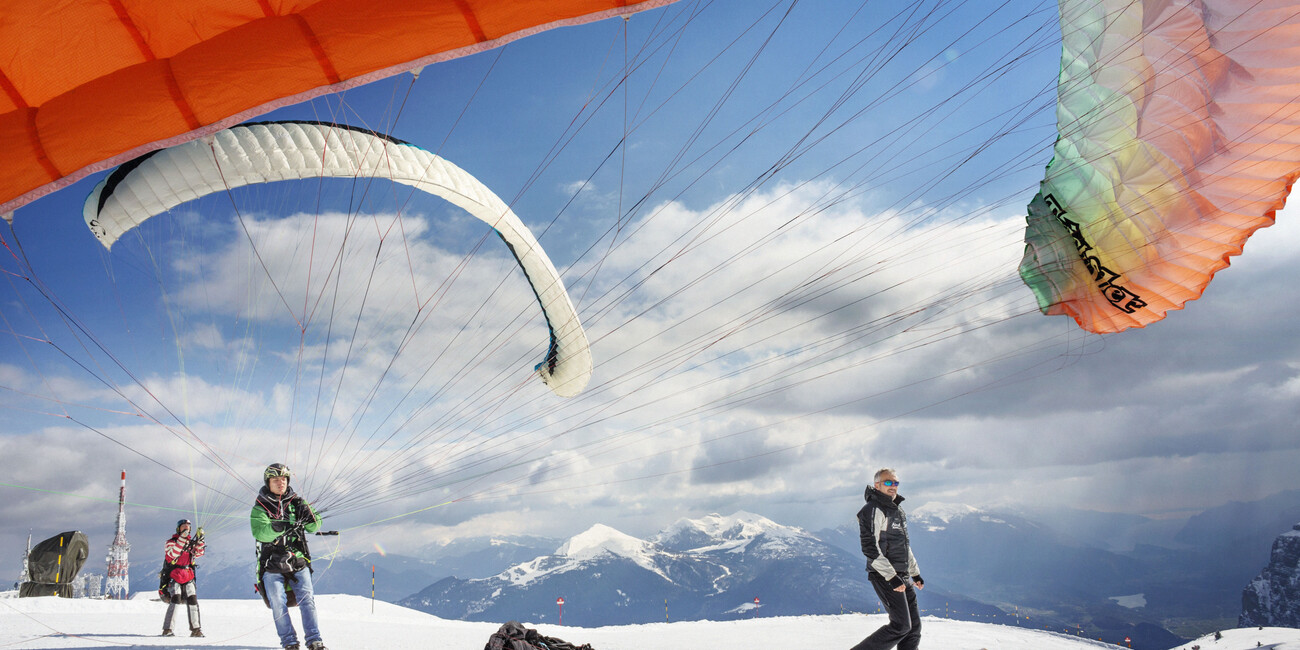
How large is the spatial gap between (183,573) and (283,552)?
131 inches

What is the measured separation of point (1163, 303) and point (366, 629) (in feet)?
31.0

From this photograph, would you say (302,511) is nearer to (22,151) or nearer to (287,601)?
(287,601)

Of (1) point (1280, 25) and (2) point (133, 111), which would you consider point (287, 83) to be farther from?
(1) point (1280, 25)

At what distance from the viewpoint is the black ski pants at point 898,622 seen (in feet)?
14.0

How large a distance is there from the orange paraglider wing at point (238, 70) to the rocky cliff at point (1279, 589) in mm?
238034

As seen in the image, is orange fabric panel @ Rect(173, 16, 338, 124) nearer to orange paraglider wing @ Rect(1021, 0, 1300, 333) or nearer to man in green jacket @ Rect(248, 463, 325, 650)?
man in green jacket @ Rect(248, 463, 325, 650)

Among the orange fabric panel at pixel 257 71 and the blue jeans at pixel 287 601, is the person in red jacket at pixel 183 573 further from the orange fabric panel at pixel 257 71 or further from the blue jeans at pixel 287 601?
the orange fabric panel at pixel 257 71

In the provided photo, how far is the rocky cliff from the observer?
167 metres

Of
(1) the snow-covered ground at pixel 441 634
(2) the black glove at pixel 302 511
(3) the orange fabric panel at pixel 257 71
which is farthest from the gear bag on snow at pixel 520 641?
(3) the orange fabric panel at pixel 257 71

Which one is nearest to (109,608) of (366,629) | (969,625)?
(366,629)

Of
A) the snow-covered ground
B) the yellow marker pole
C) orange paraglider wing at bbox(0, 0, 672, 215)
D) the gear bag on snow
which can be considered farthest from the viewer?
the yellow marker pole

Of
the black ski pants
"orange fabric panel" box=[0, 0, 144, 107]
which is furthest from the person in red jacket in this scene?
the black ski pants

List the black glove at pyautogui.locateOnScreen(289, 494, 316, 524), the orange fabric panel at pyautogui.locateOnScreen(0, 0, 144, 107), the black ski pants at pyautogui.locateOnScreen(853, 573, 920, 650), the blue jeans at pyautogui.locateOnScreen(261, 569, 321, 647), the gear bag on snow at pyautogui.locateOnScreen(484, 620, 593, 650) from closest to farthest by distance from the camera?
the orange fabric panel at pyautogui.locateOnScreen(0, 0, 144, 107) < the gear bag on snow at pyautogui.locateOnScreen(484, 620, 593, 650) < the black ski pants at pyautogui.locateOnScreen(853, 573, 920, 650) < the blue jeans at pyautogui.locateOnScreen(261, 569, 321, 647) < the black glove at pyautogui.locateOnScreen(289, 494, 316, 524)

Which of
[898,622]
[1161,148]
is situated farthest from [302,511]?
[1161,148]
